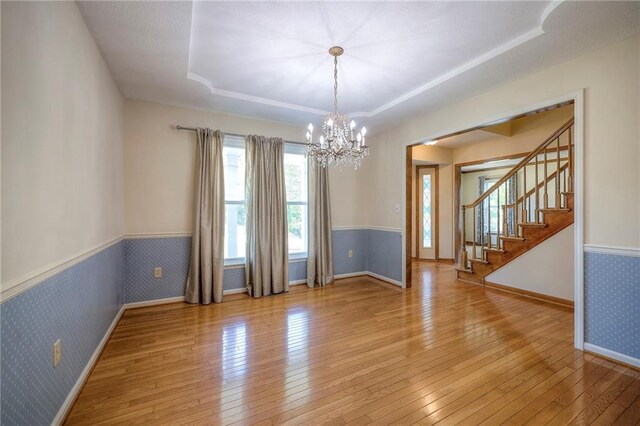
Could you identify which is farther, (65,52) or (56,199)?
(65,52)

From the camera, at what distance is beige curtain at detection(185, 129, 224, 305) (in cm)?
356

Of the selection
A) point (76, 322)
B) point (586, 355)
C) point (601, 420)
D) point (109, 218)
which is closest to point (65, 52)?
point (109, 218)

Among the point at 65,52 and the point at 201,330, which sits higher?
the point at 65,52

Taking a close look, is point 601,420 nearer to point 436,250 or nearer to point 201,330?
point 201,330

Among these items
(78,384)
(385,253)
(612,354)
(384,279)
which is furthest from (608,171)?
(78,384)

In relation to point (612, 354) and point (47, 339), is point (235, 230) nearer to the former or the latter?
point (47, 339)

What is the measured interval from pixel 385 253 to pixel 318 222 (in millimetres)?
1279

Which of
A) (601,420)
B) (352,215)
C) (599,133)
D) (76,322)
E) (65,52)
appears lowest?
(601,420)

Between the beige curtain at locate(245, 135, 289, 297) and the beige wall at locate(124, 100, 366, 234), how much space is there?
1.75 feet

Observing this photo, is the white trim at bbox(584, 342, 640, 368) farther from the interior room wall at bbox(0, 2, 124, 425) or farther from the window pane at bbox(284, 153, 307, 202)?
the interior room wall at bbox(0, 2, 124, 425)

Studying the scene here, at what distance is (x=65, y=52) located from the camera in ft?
5.46

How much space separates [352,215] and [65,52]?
4061mm

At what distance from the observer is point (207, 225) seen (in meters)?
3.60

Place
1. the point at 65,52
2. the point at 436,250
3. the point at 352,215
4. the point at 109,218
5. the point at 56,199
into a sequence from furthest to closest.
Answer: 1. the point at 436,250
2. the point at 352,215
3. the point at 109,218
4. the point at 65,52
5. the point at 56,199
